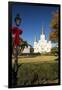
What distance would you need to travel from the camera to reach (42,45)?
2.47 metres

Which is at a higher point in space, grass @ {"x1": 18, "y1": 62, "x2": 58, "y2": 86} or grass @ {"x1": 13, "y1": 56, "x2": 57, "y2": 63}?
grass @ {"x1": 13, "y1": 56, "x2": 57, "y2": 63}

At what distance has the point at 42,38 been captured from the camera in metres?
2.47

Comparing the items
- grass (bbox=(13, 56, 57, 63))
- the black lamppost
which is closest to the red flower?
the black lamppost

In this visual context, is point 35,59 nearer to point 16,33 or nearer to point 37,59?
point 37,59

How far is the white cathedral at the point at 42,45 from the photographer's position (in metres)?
2.45

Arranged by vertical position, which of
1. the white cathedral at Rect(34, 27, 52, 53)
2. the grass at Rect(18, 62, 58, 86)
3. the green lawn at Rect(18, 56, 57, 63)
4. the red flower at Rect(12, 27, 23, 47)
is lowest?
the grass at Rect(18, 62, 58, 86)

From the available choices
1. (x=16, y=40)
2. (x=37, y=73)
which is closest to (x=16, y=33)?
(x=16, y=40)

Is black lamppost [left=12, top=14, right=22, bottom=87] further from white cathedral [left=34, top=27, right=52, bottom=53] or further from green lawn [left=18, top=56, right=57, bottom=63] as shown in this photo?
white cathedral [left=34, top=27, right=52, bottom=53]

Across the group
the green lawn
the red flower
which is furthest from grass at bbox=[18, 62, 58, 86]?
the red flower

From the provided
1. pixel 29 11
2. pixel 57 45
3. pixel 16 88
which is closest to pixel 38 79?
pixel 16 88

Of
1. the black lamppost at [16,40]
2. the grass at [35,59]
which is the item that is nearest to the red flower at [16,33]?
the black lamppost at [16,40]

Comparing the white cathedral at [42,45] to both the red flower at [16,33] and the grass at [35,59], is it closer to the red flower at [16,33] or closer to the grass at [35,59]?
the grass at [35,59]

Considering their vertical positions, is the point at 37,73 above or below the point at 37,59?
below

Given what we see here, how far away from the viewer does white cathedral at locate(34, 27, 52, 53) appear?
2453mm
